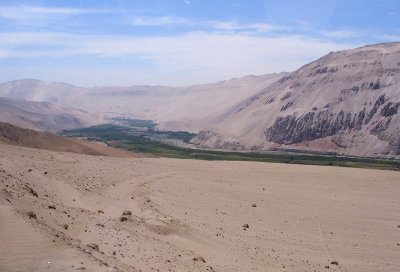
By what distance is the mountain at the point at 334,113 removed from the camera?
88.2 meters

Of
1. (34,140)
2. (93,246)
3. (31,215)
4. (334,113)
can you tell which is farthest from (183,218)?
(334,113)

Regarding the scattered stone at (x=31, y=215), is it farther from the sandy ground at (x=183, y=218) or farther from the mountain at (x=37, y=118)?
the mountain at (x=37, y=118)

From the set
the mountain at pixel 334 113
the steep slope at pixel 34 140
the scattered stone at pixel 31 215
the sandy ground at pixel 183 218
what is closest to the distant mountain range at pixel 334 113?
the mountain at pixel 334 113

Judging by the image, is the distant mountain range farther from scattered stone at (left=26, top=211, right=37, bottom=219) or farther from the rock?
scattered stone at (left=26, top=211, right=37, bottom=219)

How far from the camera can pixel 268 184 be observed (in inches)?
1478

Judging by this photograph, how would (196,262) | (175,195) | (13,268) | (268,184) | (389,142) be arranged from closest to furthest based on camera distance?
(13,268) → (196,262) → (175,195) → (268,184) → (389,142)

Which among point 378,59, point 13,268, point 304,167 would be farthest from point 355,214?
point 378,59

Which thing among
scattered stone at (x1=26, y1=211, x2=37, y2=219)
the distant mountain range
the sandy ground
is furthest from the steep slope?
the distant mountain range

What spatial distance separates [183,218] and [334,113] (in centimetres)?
7691

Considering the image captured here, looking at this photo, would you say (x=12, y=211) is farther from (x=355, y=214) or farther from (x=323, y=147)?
(x=323, y=147)

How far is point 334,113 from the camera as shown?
9456cm

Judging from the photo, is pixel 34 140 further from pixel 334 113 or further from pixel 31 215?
pixel 334 113

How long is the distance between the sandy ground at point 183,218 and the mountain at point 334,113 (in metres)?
48.3

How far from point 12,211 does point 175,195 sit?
1548 centimetres
